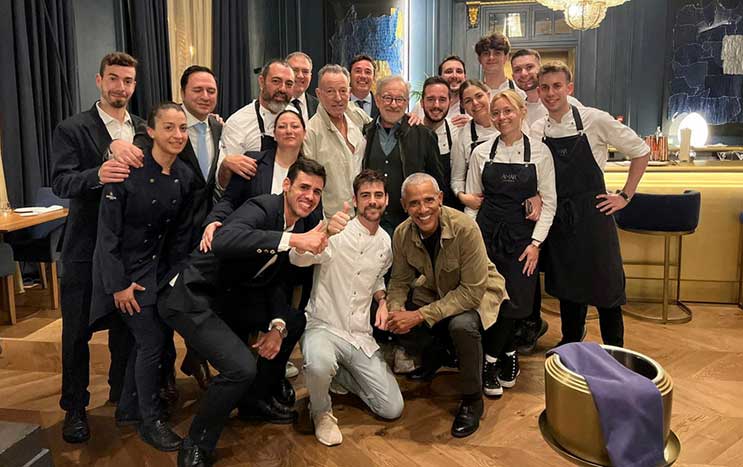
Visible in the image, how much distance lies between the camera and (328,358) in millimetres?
2568

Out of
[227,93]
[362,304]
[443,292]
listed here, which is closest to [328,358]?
[362,304]

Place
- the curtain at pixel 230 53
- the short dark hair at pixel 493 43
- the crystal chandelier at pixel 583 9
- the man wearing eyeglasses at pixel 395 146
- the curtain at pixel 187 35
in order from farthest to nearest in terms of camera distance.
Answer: the curtain at pixel 230 53
the crystal chandelier at pixel 583 9
the curtain at pixel 187 35
the short dark hair at pixel 493 43
the man wearing eyeglasses at pixel 395 146

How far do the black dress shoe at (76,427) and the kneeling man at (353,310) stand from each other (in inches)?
36.3

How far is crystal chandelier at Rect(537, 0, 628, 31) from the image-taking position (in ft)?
19.2

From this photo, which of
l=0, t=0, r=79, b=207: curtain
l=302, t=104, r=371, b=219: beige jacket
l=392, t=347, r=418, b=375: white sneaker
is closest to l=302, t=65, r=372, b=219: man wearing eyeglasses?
l=302, t=104, r=371, b=219: beige jacket

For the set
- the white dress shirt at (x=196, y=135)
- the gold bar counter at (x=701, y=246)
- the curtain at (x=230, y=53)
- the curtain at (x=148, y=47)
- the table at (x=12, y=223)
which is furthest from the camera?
the curtain at (x=230, y=53)

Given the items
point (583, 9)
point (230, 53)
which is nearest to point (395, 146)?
point (583, 9)

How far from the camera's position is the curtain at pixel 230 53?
20.6ft

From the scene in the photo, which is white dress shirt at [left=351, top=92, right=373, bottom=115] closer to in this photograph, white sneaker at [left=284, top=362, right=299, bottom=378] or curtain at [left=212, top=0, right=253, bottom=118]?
white sneaker at [left=284, top=362, right=299, bottom=378]

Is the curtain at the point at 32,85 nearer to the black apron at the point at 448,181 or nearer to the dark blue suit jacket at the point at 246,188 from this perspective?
the dark blue suit jacket at the point at 246,188

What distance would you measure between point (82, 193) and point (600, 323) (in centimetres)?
236

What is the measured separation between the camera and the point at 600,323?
9.99 feet

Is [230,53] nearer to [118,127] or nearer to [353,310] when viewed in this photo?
[118,127]

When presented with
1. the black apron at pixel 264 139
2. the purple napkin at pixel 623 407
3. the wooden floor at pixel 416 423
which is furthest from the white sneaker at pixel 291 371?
the purple napkin at pixel 623 407
